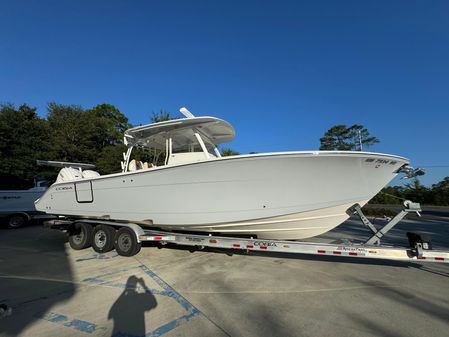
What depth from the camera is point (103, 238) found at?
6570mm

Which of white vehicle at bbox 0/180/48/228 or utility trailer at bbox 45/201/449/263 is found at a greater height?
white vehicle at bbox 0/180/48/228

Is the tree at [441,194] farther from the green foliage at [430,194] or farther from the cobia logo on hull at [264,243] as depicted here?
the cobia logo on hull at [264,243]

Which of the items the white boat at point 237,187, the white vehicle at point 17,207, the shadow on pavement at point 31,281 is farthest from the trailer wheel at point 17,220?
the white boat at point 237,187

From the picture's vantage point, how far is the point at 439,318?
308 centimetres

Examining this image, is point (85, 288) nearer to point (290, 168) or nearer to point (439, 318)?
point (290, 168)

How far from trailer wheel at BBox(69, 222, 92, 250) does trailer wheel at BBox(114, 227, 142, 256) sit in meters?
1.07

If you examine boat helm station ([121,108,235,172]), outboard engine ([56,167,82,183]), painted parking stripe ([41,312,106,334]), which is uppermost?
boat helm station ([121,108,235,172])

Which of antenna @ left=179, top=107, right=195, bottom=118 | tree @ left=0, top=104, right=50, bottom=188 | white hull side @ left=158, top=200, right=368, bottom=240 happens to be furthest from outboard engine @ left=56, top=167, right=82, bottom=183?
tree @ left=0, top=104, right=50, bottom=188

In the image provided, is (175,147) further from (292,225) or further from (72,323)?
(72,323)

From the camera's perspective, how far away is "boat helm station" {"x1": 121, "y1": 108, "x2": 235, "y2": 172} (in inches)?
219

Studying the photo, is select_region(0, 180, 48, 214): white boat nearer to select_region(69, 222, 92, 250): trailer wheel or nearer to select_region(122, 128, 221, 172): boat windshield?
select_region(69, 222, 92, 250): trailer wheel

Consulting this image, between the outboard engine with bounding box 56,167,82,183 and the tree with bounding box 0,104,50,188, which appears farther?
the tree with bounding box 0,104,50,188

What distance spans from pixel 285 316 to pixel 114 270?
133 inches

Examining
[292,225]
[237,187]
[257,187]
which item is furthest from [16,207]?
[292,225]
